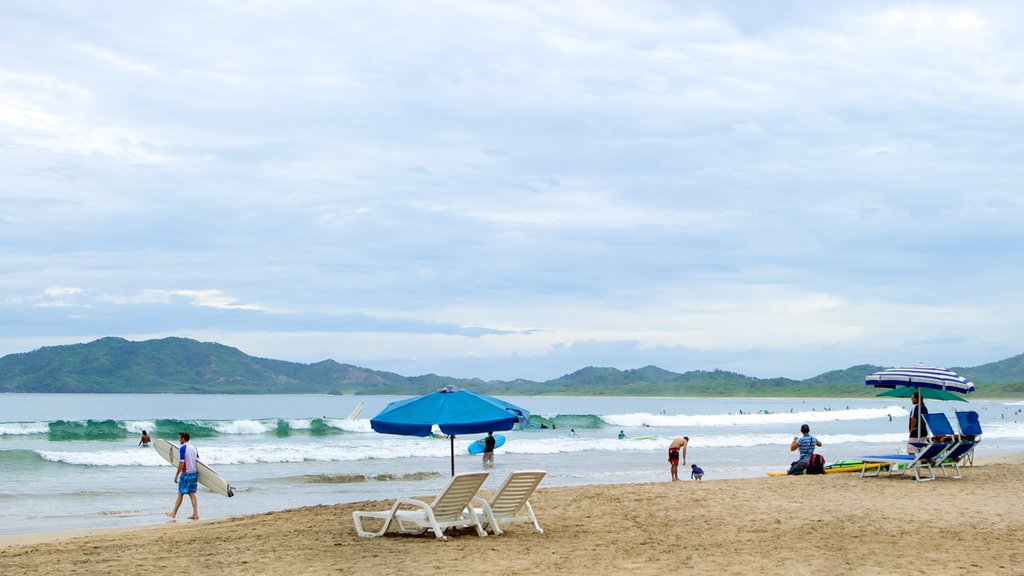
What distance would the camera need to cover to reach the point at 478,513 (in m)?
12.1

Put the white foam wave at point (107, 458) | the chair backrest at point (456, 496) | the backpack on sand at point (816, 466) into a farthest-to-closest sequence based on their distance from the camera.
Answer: the white foam wave at point (107, 458)
the backpack on sand at point (816, 466)
the chair backrest at point (456, 496)

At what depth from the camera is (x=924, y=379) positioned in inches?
721

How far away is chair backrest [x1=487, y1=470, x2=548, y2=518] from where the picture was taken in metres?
11.8

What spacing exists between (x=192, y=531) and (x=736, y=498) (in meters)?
8.30

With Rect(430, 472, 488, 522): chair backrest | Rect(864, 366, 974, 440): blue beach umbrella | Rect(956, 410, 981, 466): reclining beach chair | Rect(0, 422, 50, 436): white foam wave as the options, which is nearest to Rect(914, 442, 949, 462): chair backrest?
Rect(956, 410, 981, 466): reclining beach chair

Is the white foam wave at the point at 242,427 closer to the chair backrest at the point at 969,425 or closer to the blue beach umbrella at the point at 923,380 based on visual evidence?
the blue beach umbrella at the point at 923,380

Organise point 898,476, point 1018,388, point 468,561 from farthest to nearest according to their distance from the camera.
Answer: point 1018,388 < point 898,476 < point 468,561

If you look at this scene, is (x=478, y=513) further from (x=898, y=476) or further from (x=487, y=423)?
(x=898, y=476)

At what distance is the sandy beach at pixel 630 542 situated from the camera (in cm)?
945

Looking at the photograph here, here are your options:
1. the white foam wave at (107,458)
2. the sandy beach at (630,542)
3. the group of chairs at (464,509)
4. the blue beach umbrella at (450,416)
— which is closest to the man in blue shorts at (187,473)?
the sandy beach at (630,542)

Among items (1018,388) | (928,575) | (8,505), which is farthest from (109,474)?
(1018,388)

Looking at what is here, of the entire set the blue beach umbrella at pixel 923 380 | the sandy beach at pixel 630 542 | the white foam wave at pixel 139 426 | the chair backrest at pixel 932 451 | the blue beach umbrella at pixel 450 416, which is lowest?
the sandy beach at pixel 630 542

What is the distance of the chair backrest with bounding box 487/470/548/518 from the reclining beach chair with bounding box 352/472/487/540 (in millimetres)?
345

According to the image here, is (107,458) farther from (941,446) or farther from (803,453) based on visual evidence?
(941,446)
